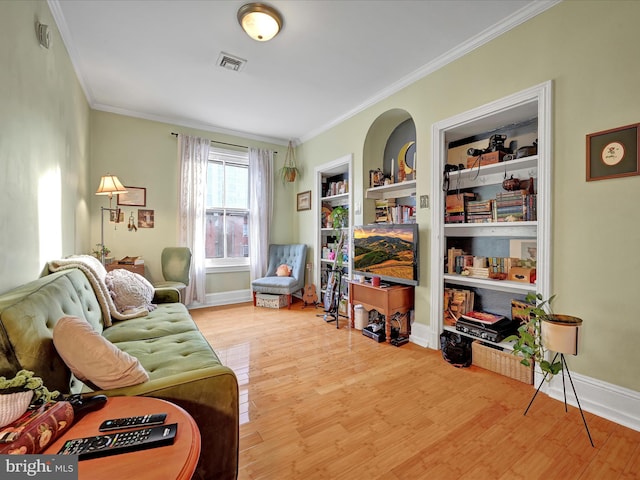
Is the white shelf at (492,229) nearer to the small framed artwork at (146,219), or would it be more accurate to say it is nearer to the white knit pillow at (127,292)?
the white knit pillow at (127,292)

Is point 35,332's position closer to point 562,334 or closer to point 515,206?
point 562,334

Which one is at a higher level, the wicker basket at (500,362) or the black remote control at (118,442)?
the black remote control at (118,442)

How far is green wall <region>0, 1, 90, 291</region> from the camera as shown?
1415 millimetres

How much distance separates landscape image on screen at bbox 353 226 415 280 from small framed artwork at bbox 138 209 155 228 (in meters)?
2.82

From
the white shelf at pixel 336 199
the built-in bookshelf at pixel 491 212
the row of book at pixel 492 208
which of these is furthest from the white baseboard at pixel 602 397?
the white shelf at pixel 336 199

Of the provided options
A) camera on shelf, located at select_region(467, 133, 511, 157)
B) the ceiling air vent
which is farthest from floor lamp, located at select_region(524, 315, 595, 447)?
the ceiling air vent

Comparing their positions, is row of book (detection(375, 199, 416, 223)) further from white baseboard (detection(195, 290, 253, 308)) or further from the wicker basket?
white baseboard (detection(195, 290, 253, 308))

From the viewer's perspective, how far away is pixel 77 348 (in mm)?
1090

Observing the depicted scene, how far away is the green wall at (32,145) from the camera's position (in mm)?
1415

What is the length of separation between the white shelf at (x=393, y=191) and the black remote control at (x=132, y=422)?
113 inches

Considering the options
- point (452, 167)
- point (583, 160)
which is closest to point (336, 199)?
point (452, 167)

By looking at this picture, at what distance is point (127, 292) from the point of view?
2.38 metres

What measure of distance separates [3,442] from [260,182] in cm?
433

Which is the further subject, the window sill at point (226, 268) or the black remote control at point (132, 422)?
the window sill at point (226, 268)
